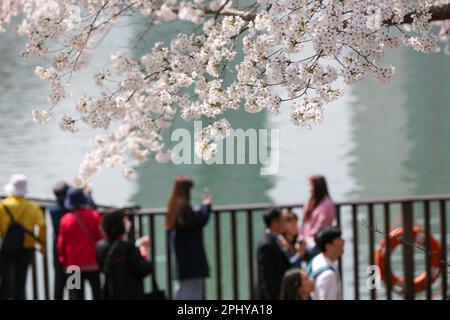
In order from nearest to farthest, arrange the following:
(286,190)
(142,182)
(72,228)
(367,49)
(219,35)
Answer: (367,49) < (219,35) < (72,228) < (286,190) < (142,182)

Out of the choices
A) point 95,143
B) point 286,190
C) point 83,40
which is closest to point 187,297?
point 95,143

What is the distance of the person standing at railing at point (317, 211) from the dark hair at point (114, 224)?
141cm

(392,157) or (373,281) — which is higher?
(392,157)

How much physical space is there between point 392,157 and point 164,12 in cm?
1991

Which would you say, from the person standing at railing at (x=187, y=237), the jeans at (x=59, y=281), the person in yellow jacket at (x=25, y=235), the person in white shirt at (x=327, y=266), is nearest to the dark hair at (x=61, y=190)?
the person in yellow jacket at (x=25, y=235)

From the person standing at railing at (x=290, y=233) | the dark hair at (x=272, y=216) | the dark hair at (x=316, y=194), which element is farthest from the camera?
the dark hair at (x=316, y=194)

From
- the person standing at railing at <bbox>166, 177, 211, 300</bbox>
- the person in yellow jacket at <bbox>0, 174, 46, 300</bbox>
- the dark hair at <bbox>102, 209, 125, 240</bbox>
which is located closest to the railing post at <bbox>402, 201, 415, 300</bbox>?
the person standing at railing at <bbox>166, 177, 211, 300</bbox>

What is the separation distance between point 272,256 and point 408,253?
1.52m

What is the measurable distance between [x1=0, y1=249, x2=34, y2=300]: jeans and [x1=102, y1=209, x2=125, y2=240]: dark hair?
1395mm

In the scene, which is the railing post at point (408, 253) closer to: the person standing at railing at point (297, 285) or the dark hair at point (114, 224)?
the person standing at railing at point (297, 285)

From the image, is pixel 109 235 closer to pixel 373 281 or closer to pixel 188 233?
pixel 188 233

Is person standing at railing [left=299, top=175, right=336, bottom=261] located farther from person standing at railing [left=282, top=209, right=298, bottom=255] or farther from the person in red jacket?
the person in red jacket

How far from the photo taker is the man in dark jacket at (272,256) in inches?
320

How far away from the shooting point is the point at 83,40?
575 cm
